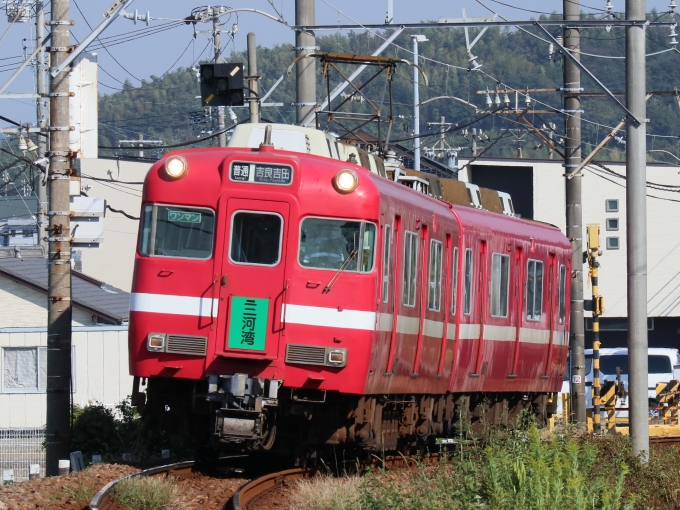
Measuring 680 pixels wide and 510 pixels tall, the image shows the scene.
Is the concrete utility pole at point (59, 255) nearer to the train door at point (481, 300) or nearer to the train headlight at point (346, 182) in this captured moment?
the train headlight at point (346, 182)

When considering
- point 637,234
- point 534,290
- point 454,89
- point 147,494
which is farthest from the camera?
point 454,89

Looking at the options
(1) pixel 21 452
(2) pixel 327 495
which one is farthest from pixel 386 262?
(1) pixel 21 452

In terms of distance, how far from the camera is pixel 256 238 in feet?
37.3

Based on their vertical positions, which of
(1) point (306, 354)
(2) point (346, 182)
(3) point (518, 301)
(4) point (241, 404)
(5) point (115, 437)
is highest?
(2) point (346, 182)

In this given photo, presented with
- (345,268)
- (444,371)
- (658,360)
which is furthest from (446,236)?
(658,360)

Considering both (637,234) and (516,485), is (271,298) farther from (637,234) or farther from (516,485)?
(637,234)

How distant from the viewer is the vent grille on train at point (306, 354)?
11.1m

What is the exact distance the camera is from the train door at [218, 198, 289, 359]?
36.3ft

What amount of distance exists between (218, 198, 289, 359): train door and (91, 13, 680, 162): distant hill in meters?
92.8

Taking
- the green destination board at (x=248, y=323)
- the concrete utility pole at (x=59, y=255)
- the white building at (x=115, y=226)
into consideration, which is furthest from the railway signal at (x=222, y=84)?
the white building at (x=115, y=226)

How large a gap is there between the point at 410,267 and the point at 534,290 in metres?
4.56

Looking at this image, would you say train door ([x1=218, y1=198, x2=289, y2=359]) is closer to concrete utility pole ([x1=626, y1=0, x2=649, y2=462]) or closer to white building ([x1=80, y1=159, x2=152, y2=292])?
concrete utility pole ([x1=626, y1=0, x2=649, y2=462])

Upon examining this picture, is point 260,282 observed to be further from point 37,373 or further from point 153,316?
point 37,373

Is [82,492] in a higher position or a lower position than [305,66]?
lower
